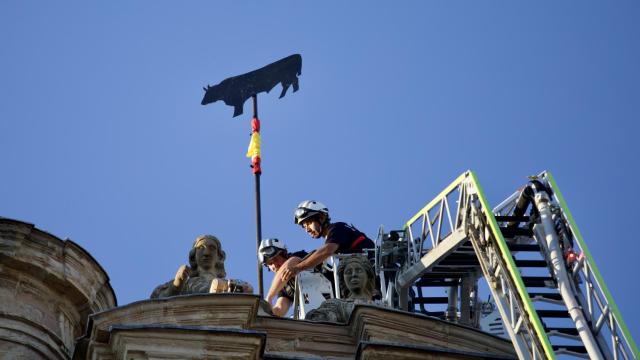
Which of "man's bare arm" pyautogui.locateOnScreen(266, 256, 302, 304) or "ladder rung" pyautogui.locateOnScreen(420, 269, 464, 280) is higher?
"ladder rung" pyautogui.locateOnScreen(420, 269, 464, 280)

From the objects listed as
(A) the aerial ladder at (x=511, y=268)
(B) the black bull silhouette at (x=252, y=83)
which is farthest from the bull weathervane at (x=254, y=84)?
(A) the aerial ladder at (x=511, y=268)

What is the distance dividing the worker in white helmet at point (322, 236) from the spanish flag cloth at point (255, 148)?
274 inches

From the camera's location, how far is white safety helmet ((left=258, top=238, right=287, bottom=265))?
30406mm

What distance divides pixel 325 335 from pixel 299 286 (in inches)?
147

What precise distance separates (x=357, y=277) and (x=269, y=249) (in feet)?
10.2

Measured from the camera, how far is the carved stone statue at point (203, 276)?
26411mm

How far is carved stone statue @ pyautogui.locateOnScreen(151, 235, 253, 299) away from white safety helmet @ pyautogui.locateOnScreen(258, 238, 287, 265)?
277cm

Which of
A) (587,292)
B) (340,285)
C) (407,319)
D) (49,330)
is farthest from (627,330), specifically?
(49,330)

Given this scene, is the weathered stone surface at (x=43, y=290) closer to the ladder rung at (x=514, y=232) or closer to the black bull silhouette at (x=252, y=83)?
the ladder rung at (x=514, y=232)

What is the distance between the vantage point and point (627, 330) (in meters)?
24.6

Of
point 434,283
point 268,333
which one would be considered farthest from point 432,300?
point 268,333

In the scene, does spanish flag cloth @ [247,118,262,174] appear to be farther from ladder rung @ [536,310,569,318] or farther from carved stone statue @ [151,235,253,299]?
ladder rung @ [536,310,569,318]

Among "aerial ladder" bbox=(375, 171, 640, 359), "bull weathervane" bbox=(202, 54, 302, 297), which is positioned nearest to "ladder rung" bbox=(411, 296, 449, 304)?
"aerial ladder" bbox=(375, 171, 640, 359)

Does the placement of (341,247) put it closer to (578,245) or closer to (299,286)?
(299,286)
